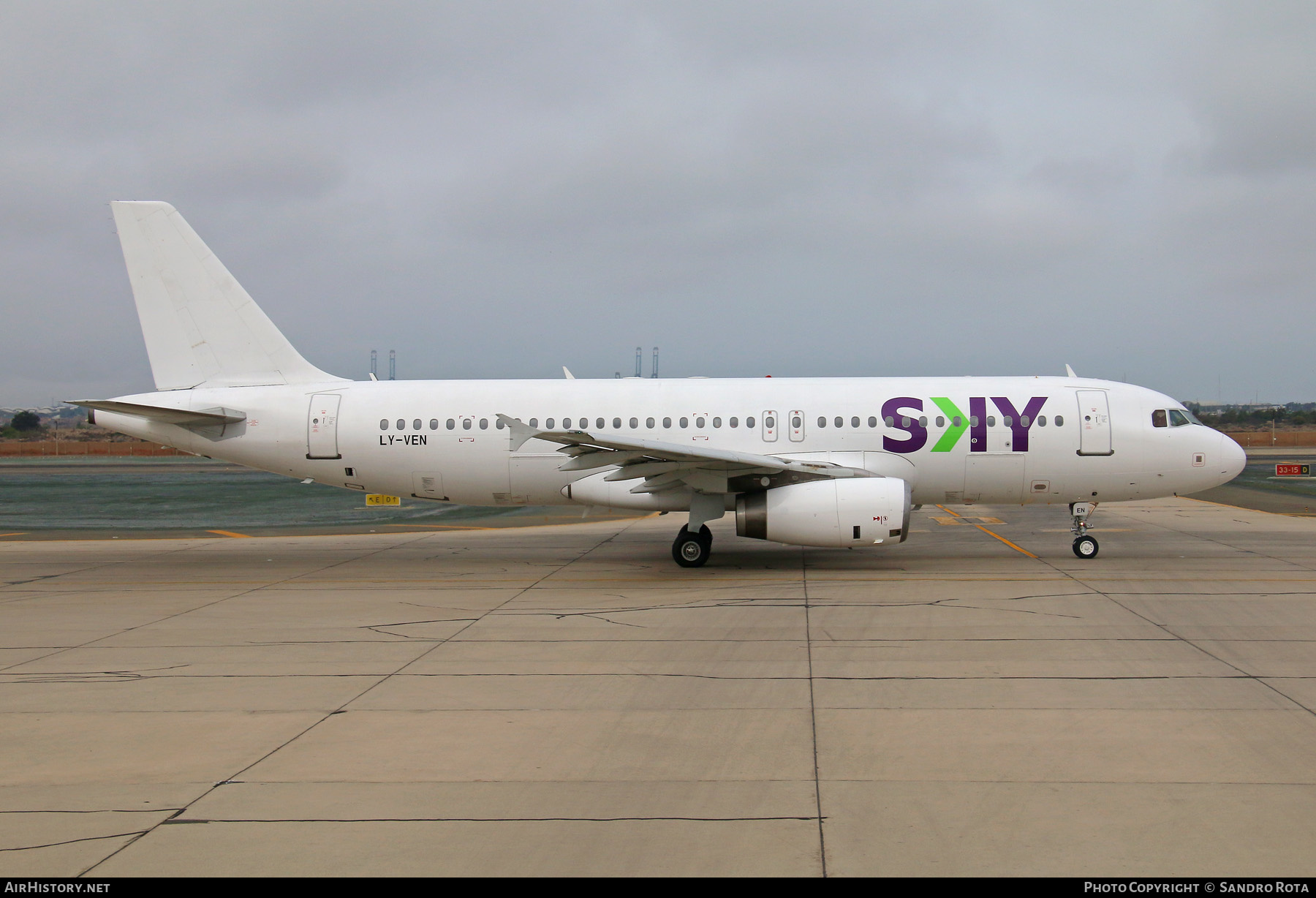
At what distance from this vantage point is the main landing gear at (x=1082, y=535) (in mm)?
16859

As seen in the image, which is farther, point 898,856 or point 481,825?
point 481,825

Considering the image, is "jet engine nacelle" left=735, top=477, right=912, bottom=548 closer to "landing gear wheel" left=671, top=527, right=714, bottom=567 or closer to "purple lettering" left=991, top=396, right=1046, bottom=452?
"landing gear wheel" left=671, top=527, right=714, bottom=567

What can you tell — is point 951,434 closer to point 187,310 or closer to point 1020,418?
point 1020,418

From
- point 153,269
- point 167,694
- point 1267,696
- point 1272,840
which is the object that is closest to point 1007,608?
point 1267,696

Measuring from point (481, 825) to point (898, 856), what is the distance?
2416 mm

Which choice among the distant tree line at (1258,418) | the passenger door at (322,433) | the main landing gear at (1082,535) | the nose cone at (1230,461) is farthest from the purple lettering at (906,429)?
the distant tree line at (1258,418)

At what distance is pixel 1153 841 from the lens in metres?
5.12

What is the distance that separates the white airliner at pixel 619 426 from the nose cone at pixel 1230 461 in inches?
1.9

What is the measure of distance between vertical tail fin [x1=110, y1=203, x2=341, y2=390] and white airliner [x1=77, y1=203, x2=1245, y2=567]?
0.10 feet

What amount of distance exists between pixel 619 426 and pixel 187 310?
8.79 m

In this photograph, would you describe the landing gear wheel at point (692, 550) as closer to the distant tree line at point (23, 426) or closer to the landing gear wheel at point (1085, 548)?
the landing gear wheel at point (1085, 548)

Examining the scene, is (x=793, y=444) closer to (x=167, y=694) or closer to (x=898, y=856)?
(x=167, y=694)

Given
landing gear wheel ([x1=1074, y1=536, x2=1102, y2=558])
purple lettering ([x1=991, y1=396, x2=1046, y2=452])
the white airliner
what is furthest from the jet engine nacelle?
landing gear wheel ([x1=1074, y1=536, x2=1102, y2=558])

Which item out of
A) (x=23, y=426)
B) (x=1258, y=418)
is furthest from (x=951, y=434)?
(x=1258, y=418)
